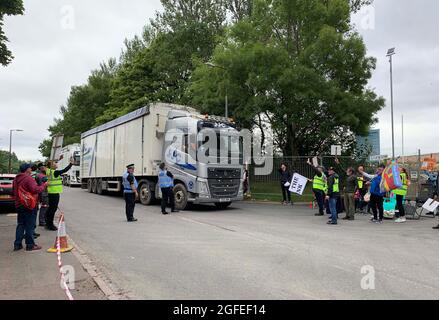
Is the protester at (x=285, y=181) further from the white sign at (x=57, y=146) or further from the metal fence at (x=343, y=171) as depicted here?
the white sign at (x=57, y=146)

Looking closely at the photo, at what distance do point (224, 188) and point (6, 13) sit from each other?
9.49 m

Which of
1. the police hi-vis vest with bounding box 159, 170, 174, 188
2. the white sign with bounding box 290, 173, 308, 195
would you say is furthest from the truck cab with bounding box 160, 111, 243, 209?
the white sign with bounding box 290, 173, 308, 195

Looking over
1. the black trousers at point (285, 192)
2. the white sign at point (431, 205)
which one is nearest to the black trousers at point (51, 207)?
the black trousers at point (285, 192)

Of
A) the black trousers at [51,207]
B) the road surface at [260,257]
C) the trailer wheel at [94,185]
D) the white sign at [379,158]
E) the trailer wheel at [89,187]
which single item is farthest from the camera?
the trailer wheel at [89,187]

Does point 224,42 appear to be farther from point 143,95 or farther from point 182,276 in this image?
point 182,276

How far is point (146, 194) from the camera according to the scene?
16922mm

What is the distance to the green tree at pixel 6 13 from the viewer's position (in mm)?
12516

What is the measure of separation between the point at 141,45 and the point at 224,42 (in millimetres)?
22529

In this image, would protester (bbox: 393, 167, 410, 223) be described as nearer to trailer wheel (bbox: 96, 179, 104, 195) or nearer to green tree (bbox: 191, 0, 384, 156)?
green tree (bbox: 191, 0, 384, 156)

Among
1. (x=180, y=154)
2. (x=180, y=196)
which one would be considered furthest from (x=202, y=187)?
(x=180, y=154)

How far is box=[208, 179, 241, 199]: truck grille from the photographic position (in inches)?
584

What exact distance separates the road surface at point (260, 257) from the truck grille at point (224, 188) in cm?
248

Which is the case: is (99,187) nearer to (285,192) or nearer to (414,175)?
(285,192)
